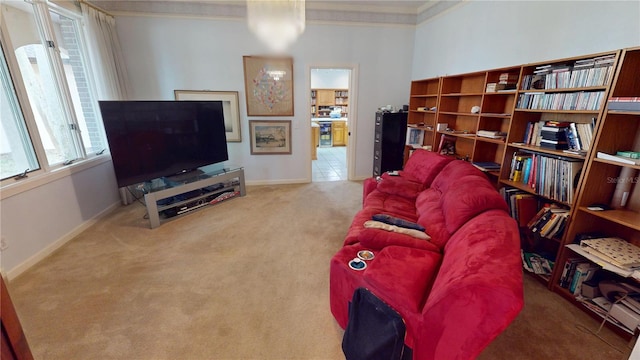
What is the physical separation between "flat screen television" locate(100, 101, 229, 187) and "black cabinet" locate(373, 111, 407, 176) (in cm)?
254

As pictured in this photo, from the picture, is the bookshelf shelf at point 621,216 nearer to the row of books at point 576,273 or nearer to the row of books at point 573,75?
the row of books at point 576,273

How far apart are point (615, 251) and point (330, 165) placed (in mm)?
4955

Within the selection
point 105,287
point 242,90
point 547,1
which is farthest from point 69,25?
point 547,1

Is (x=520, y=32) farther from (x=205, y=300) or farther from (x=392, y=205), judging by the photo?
(x=205, y=300)

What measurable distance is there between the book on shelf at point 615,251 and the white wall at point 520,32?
4.43 ft

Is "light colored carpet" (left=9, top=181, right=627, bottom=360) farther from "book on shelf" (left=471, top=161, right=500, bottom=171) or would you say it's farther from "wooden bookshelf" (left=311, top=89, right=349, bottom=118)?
"wooden bookshelf" (left=311, top=89, right=349, bottom=118)

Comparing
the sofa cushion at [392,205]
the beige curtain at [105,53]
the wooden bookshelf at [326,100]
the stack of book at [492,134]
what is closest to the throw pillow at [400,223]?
the sofa cushion at [392,205]

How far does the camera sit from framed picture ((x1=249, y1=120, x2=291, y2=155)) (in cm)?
452

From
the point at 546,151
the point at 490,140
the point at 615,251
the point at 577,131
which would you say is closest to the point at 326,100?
the point at 490,140

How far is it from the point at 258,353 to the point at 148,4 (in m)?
4.67

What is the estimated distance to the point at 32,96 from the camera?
2660mm

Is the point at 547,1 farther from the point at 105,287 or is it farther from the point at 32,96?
the point at 32,96

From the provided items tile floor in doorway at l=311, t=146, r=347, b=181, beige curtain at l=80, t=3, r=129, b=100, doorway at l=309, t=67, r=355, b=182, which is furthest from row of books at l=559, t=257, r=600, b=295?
doorway at l=309, t=67, r=355, b=182

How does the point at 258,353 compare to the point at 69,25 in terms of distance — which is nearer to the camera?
the point at 258,353
